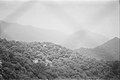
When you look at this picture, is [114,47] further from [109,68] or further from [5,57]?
[5,57]

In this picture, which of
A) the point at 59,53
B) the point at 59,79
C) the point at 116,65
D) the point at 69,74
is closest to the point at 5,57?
the point at 59,79

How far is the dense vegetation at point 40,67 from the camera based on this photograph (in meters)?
8.68

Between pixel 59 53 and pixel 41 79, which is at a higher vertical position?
pixel 59 53

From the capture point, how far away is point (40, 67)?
1148 cm

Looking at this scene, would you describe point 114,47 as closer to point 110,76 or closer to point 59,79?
point 110,76

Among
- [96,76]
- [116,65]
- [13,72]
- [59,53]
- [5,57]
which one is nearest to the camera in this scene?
[13,72]

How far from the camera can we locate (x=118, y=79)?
15.4m

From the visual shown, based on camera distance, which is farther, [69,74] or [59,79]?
[69,74]

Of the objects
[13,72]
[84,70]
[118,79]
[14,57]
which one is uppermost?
[14,57]

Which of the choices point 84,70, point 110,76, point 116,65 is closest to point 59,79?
point 84,70

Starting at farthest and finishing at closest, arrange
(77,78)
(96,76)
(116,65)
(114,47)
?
(114,47)
(116,65)
(96,76)
(77,78)

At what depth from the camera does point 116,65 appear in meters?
19.2

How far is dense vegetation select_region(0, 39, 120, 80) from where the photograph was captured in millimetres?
8680

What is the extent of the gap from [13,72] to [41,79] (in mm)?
2422
